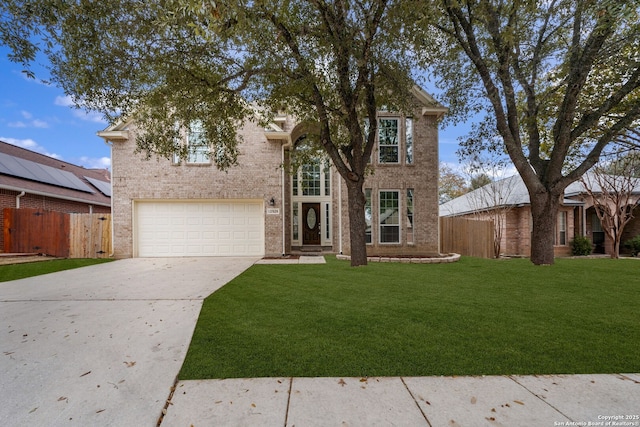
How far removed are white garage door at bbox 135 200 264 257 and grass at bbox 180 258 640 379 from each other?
19.1 feet

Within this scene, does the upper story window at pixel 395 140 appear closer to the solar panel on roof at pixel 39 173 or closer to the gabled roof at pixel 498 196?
the gabled roof at pixel 498 196

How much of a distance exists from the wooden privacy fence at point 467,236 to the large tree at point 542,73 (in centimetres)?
386

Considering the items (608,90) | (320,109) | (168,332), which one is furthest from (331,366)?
(608,90)

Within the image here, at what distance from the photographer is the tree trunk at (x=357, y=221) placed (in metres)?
8.70

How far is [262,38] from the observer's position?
672 centimetres

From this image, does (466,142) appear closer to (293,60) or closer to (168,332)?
(293,60)

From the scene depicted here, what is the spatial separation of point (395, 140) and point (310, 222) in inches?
202

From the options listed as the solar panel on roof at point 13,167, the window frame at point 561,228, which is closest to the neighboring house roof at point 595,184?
the window frame at point 561,228

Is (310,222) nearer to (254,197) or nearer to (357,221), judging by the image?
(254,197)

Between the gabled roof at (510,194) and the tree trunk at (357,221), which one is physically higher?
the gabled roof at (510,194)

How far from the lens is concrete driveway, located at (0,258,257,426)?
229 cm

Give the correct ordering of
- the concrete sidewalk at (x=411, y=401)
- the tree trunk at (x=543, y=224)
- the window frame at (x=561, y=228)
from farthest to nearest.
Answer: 1. the window frame at (x=561, y=228)
2. the tree trunk at (x=543, y=224)
3. the concrete sidewalk at (x=411, y=401)

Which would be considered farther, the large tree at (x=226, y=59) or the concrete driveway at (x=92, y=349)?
the large tree at (x=226, y=59)

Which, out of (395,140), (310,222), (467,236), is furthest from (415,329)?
(467,236)
